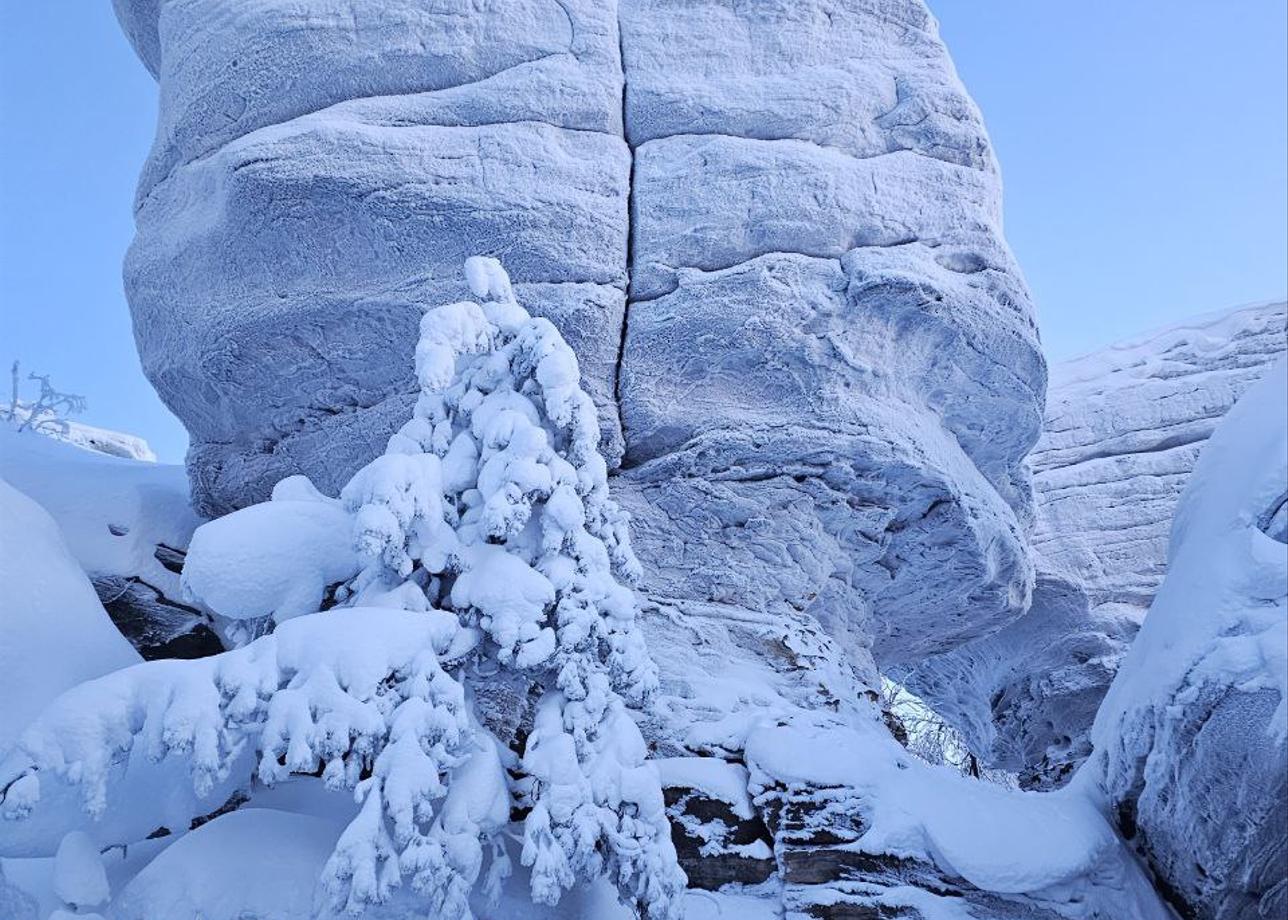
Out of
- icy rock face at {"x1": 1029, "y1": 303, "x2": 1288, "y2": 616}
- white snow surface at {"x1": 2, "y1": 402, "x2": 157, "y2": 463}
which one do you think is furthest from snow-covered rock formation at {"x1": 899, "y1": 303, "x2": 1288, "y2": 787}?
white snow surface at {"x1": 2, "y1": 402, "x2": 157, "y2": 463}

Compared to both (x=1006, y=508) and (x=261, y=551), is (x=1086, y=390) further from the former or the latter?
(x=261, y=551)

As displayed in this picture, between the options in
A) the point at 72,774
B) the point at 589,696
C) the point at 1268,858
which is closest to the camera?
the point at 72,774

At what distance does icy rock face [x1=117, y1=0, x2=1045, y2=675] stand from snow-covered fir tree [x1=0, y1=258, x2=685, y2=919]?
4.05ft

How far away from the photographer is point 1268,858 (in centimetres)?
332

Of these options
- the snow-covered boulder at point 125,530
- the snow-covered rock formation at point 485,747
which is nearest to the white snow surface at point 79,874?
the snow-covered rock formation at point 485,747

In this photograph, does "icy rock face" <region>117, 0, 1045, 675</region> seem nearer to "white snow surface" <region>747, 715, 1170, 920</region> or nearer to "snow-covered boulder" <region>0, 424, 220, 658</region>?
"snow-covered boulder" <region>0, 424, 220, 658</region>

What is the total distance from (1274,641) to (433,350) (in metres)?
3.09

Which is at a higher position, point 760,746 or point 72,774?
point 72,774

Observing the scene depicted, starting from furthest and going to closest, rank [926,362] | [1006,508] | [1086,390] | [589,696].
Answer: [1086,390], [1006,508], [926,362], [589,696]

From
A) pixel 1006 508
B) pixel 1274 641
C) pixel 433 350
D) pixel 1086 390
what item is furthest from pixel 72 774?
pixel 1086 390

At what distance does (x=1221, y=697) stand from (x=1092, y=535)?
791 cm

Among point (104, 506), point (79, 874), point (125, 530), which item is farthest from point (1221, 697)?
point (104, 506)

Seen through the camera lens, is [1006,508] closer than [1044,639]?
Yes

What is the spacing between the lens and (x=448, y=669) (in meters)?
3.56
